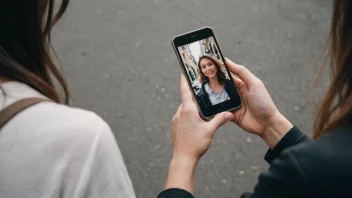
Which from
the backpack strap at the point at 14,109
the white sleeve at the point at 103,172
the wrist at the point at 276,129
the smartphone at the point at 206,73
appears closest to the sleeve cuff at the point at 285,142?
the wrist at the point at 276,129

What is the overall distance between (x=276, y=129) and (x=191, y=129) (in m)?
0.20

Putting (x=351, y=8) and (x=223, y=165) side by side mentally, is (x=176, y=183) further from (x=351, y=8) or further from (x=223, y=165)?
(x=223, y=165)

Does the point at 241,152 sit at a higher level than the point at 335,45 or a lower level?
lower

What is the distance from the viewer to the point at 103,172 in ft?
2.08

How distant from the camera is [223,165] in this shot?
5.07 feet

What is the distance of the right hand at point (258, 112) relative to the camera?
3.50 ft

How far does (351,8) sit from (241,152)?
3.15ft

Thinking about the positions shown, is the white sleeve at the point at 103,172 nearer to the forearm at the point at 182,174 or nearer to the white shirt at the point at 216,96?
the forearm at the point at 182,174

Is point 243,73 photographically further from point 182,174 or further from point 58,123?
point 58,123

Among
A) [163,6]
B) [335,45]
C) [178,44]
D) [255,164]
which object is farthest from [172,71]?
[335,45]

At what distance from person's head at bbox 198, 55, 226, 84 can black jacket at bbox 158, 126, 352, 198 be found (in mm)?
466

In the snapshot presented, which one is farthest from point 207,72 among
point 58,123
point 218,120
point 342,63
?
point 58,123

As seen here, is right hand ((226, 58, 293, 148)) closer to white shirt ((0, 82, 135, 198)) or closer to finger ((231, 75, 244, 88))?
finger ((231, 75, 244, 88))

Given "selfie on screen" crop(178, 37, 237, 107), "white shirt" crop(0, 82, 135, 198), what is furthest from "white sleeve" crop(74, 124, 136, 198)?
"selfie on screen" crop(178, 37, 237, 107)
